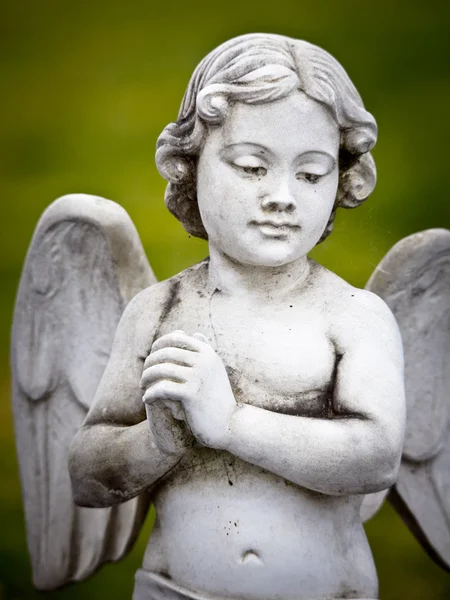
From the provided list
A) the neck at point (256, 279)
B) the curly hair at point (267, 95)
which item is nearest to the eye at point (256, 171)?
the curly hair at point (267, 95)

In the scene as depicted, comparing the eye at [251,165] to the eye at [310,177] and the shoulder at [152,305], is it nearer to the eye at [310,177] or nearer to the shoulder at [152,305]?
the eye at [310,177]

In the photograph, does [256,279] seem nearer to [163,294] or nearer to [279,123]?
[163,294]

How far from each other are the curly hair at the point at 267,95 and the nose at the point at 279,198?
0.17m

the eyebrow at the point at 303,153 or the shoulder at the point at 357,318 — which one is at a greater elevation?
the eyebrow at the point at 303,153

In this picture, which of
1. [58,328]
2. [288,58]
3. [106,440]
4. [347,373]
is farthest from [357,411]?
[58,328]

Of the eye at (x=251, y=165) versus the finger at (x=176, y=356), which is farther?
the eye at (x=251, y=165)

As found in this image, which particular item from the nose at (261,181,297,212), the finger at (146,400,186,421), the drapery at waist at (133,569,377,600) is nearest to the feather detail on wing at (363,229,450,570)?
the nose at (261,181,297,212)

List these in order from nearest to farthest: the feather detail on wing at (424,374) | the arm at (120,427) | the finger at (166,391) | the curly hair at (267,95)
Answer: the finger at (166,391)
the curly hair at (267,95)
the arm at (120,427)
the feather detail on wing at (424,374)

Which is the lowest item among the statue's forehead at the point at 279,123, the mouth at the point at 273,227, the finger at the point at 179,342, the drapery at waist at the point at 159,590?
the drapery at waist at the point at 159,590

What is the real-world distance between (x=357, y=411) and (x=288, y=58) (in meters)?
0.69

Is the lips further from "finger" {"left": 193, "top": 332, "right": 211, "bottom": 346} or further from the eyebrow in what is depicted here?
"finger" {"left": 193, "top": 332, "right": 211, "bottom": 346}

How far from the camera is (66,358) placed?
3.20m

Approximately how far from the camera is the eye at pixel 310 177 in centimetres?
265

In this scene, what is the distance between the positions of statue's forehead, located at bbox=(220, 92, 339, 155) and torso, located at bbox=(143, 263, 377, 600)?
34 centimetres
